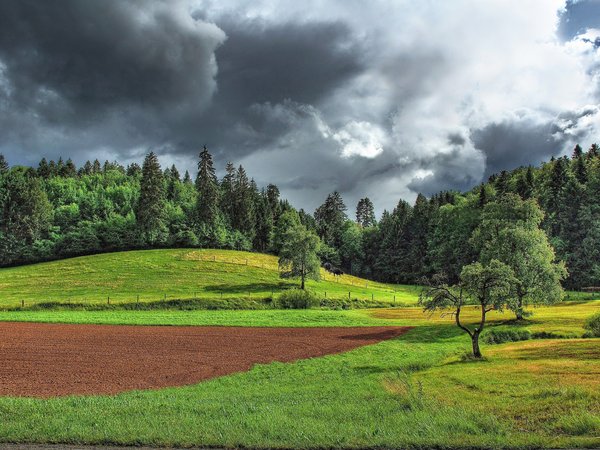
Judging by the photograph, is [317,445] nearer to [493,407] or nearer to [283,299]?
[493,407]

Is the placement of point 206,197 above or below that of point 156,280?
above

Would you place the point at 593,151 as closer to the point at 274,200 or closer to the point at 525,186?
the point at 525,186

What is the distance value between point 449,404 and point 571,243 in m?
113

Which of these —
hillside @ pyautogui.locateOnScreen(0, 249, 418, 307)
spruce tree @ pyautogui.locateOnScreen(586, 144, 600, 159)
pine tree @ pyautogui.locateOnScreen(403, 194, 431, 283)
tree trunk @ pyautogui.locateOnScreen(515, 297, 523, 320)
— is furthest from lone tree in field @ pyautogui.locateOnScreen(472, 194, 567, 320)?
spruce tree @ pyautogui.locateOnScreen(586, 144, 600, 159)

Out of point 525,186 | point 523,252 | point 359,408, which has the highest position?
point 525,186

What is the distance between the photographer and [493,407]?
57.2ft

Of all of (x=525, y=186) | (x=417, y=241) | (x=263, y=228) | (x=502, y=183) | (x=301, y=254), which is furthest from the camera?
(x=263, y=228)

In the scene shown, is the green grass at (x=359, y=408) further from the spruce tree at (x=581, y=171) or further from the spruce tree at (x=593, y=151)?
the spruce tree at (x=593, y=151)

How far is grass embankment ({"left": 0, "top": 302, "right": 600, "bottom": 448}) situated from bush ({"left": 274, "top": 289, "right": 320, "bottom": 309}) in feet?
141

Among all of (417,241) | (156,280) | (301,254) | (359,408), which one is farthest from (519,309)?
(417,241)

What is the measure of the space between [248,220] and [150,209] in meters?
33.5

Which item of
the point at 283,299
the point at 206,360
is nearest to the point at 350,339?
the point at 206,360

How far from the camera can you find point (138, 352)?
3656 centimetres

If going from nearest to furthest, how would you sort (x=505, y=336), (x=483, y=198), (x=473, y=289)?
(x=473, y=289) < (x=505, y=336) < (x=483, y=198)
